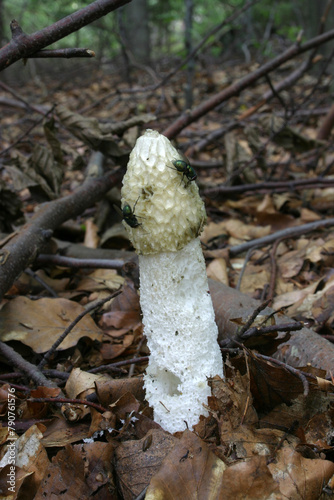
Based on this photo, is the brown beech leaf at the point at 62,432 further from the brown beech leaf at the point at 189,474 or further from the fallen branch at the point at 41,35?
the fallen branch at the point at 41,35

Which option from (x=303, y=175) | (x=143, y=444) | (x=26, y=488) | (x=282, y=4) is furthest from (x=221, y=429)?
(x=282, y=4)

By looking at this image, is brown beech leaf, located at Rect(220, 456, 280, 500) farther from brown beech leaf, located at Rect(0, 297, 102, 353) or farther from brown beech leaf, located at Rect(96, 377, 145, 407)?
brown beech leaf, located at Rect(0, 297, 102, 353)

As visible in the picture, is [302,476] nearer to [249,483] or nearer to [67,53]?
[249,483]

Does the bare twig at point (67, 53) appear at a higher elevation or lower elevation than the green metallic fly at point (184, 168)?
higher

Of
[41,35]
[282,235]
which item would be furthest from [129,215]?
[282,235]

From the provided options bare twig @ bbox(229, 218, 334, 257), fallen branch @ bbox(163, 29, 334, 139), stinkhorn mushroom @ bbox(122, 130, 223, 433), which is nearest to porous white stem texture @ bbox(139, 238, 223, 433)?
stinkhorn mushroom @ bbox(122, 130, 223, 433)

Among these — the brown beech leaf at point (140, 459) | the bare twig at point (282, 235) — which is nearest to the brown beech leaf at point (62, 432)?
the brown beech leaf at point (140, 459)
